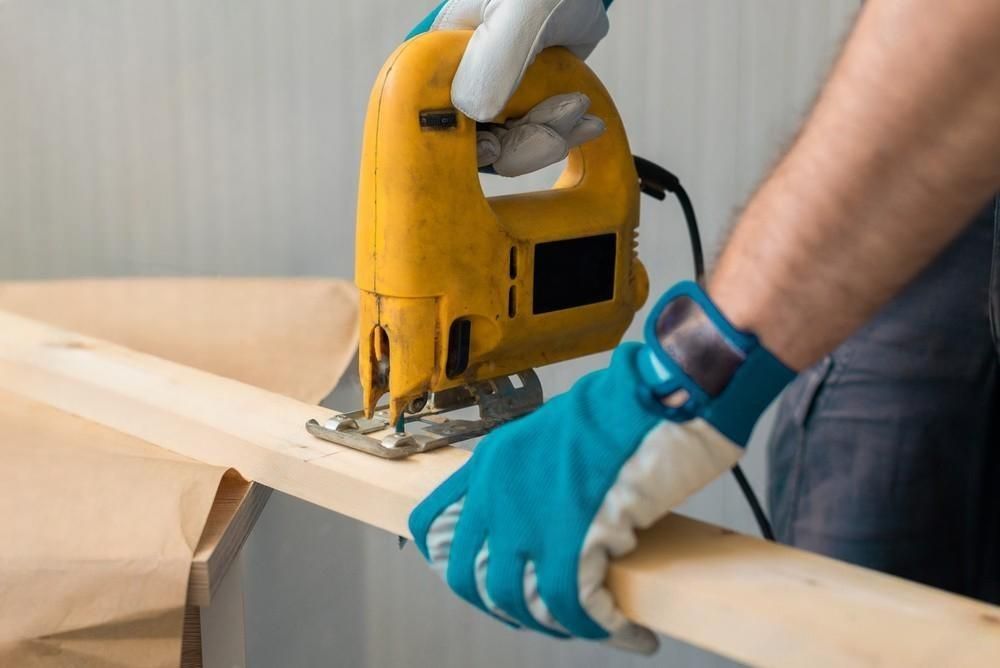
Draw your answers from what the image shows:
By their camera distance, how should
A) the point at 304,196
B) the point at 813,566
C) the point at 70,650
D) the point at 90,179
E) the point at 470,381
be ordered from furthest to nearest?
the point at 90,179
the point at 304,196
the point at 470,381
the point at 70,650
the point at 813,566

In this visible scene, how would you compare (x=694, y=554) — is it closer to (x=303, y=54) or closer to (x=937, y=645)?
(x=937, y=645)

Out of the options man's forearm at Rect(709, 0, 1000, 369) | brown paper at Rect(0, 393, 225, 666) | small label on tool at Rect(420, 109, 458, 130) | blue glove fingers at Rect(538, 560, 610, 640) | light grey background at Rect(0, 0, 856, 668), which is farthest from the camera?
light grey background at Rect(0, 0, 856, 668)

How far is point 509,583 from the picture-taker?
72cm

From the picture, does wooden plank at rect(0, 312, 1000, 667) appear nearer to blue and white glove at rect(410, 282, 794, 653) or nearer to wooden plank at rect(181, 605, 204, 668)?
blue and white glove at rect(410, 282, 794, 653)

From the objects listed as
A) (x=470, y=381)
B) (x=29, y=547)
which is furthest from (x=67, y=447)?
(x=470, y=381)

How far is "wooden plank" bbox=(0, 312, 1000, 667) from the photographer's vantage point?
0.66 metres

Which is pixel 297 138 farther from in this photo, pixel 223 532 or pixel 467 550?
pixel 467 550

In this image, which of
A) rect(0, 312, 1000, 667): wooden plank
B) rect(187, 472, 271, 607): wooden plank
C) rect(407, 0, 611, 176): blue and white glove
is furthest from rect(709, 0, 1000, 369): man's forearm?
rect(187, 472, 271, 607): wooden plank

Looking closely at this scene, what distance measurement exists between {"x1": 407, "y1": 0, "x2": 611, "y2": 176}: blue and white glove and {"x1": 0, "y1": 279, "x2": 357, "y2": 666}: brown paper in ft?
1.46

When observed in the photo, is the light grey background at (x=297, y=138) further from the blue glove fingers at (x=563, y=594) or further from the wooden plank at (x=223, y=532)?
the blue glove fingers at (x=563, y=594)

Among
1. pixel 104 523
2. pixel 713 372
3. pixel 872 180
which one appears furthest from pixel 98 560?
pixel 872 180

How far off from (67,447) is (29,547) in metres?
0.26

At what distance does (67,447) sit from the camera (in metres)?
1.15

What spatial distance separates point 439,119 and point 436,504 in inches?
16.0
